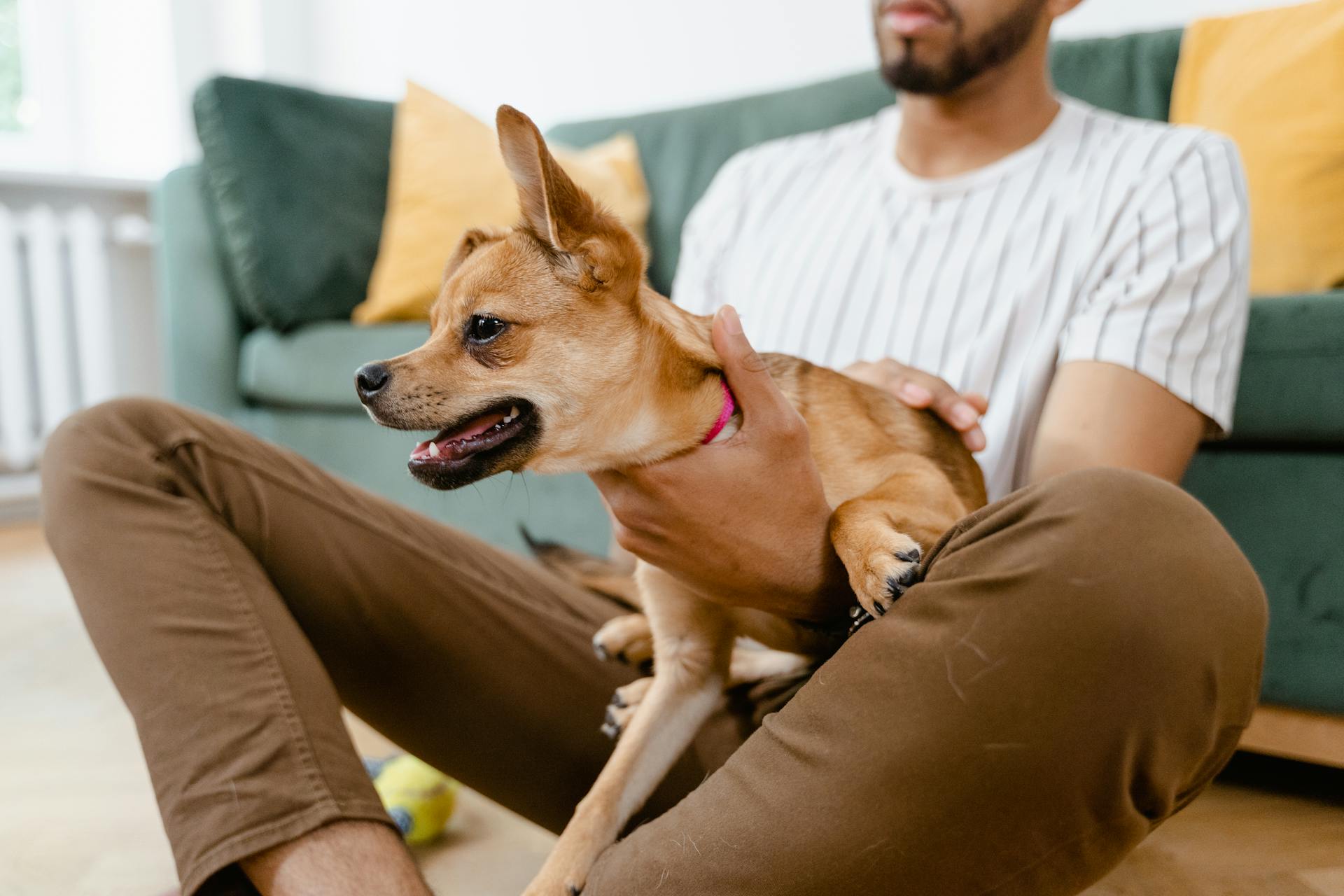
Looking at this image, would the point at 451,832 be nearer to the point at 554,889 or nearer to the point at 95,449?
the point at 554,889

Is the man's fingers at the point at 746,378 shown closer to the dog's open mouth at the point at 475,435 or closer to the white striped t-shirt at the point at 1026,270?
the dog's open mouth at the point at 475,435

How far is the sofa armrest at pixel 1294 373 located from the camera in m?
1.31

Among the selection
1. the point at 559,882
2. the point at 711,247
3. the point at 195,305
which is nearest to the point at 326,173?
the point at 195,305

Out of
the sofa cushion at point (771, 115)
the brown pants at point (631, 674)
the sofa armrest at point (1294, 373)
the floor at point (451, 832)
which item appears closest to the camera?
the brown pants at point (631, 674)

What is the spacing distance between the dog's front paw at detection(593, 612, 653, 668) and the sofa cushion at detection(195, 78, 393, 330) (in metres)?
1.71

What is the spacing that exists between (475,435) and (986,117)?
861 mm

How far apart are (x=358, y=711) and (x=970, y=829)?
68 centimetres

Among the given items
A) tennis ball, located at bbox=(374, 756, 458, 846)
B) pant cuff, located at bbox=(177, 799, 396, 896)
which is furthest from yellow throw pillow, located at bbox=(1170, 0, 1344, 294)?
pant cuff, located at bbox=(177, 799, 396, 896)

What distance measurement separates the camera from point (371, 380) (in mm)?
891

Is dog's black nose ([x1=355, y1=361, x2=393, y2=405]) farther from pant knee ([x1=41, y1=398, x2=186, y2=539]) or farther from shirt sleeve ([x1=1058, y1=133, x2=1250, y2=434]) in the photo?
shirt sleeve ([x1=1058, y1=133, x2=1250, y2=434])

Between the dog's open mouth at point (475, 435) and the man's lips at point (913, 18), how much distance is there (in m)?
0.79

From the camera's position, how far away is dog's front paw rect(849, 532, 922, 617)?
79cm

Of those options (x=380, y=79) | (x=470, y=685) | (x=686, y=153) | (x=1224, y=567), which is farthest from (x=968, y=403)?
(x=380, y=79)

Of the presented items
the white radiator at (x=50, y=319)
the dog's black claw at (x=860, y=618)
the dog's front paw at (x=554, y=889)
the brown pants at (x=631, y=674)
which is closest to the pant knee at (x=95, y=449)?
the brown pants at (x=631, y=674)
